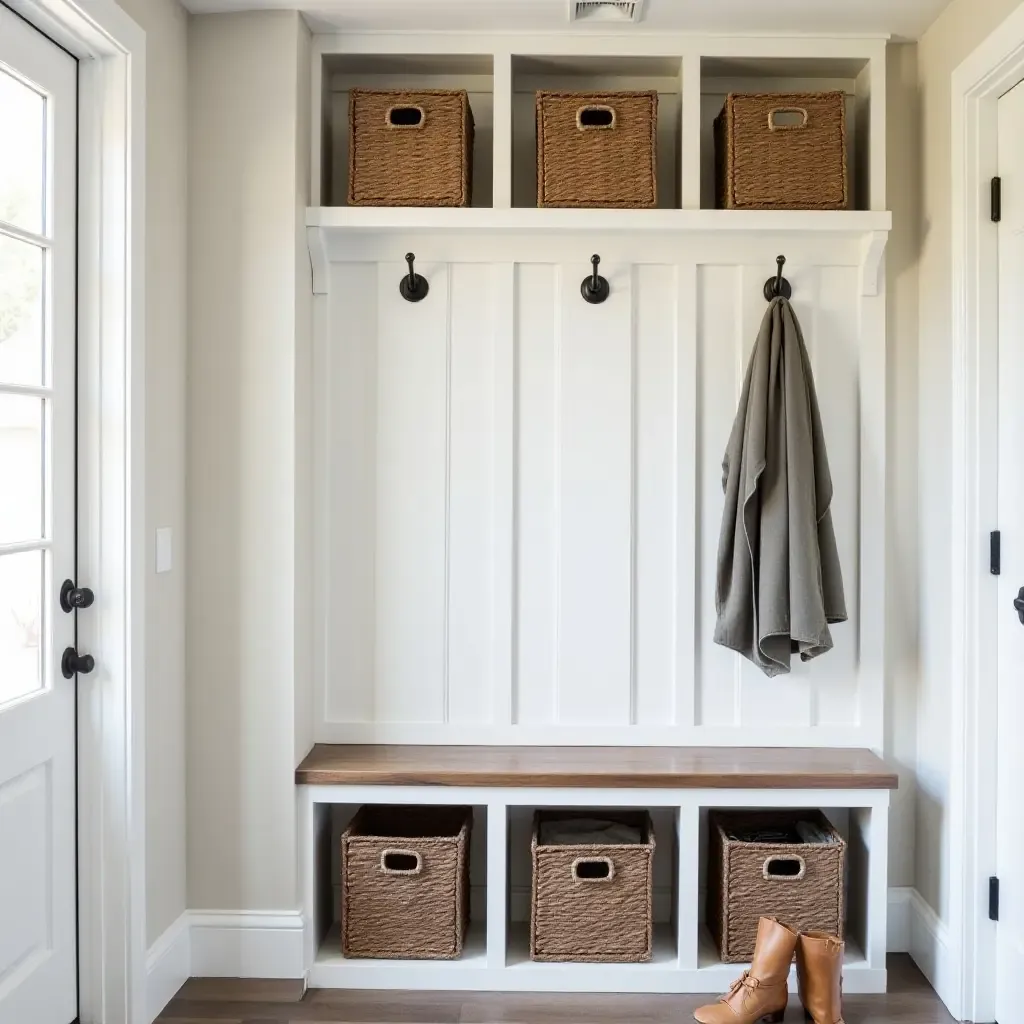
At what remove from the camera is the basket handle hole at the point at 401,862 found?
2.26 m

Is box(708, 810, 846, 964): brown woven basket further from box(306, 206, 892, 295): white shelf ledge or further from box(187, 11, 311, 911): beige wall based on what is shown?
box(306, 206, 892, 295): white shelf ledge

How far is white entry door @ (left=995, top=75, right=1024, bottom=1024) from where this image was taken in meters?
2.02

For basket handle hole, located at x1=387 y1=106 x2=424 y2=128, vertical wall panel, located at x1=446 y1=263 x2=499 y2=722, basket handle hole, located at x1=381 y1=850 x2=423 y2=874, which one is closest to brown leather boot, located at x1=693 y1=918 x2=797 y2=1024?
basket handle hole, located at x1=381 y1=850 x2=423 y2=874

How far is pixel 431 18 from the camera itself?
2.29 m

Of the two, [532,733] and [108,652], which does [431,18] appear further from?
[532,733]

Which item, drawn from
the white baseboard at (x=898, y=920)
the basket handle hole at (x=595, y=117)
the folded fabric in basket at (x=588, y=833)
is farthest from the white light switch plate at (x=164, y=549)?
the white baseboard at (x=898, y=920)

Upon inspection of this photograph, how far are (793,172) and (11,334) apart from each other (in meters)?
1.86

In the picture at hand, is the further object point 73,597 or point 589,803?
point 589,803

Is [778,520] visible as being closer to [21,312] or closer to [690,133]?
[690,133]

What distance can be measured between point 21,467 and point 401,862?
4.41 feet

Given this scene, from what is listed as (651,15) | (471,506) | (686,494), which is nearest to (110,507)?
(471,506)

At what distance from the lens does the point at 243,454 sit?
7.54 feet

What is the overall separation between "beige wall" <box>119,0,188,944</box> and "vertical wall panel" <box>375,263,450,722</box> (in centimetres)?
52

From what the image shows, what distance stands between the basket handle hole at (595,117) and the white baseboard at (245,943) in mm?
2136
